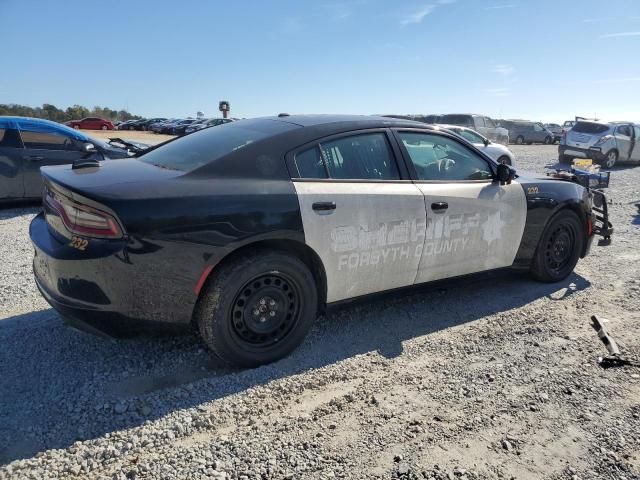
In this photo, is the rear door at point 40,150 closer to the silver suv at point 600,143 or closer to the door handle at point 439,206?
the door handle at point 439,206

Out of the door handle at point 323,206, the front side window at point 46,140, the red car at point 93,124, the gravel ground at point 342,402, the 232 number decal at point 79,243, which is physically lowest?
the gravel ground at point 342,402

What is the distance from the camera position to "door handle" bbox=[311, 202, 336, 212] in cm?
302

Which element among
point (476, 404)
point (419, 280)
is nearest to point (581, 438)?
point (476, 404)

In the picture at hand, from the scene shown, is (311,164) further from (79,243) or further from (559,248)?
(559,248)

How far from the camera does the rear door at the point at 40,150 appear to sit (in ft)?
24.0

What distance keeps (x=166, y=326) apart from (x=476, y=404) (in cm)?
188

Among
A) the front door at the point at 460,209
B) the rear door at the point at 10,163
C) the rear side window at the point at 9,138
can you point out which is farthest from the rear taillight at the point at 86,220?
the rear side window at the point at 9,138

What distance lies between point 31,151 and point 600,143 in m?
16.8

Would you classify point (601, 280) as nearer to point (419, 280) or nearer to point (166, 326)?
point (419, 280)

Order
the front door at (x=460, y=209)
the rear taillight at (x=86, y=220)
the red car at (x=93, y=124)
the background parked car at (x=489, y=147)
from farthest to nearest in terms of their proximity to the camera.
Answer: the red car at (x=93, y=124) → the background parked car at (x=489, y=147) → the front door at (x=460, y=209) → the rear taillight at (x=86, y=220)

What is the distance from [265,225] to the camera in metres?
2.83

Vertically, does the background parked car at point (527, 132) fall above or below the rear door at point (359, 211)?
above

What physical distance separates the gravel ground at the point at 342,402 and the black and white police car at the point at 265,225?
365 mm

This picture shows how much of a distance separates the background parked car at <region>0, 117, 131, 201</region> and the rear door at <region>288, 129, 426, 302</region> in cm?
513
